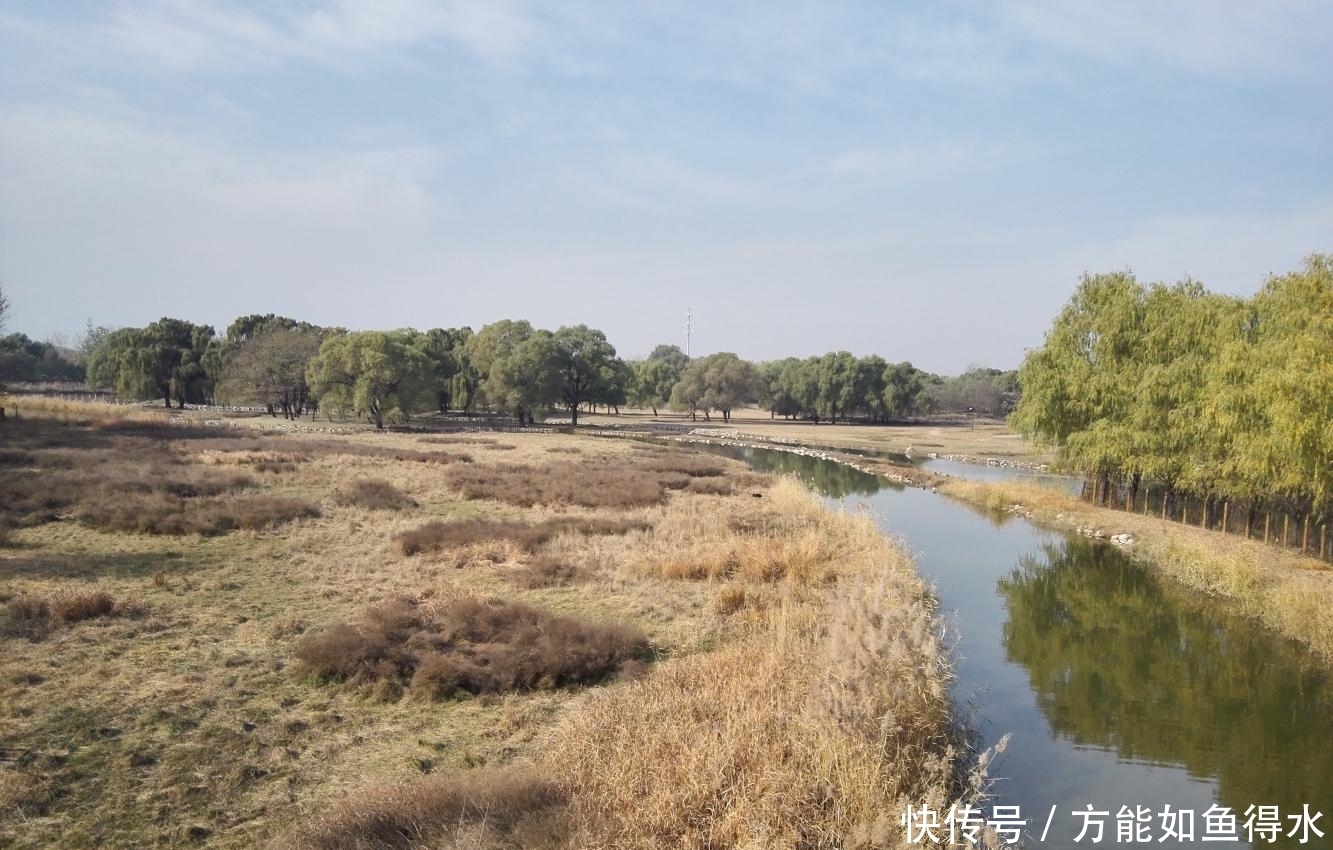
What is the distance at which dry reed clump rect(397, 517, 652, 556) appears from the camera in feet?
64.3

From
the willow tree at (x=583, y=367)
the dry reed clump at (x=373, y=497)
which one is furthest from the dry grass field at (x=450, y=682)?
the willow tree at (x=583, y=367)

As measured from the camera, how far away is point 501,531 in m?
21.3

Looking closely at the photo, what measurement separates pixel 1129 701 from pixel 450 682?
38.3 ft

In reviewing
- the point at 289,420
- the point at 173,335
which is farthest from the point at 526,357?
the point at 173,335

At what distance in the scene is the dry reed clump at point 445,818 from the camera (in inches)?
258

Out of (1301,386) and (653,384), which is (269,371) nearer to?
(653,384)

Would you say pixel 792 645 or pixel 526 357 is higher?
pixel 526 357

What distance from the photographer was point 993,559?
25438 mm

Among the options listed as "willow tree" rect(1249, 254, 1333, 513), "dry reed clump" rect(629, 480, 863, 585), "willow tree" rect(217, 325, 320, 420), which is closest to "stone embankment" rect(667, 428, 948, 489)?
"dry reed clump" rect(629, 480, 863, 585)

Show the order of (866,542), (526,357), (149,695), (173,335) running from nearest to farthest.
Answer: (149,695), (866,542), (526,357), (173,335)

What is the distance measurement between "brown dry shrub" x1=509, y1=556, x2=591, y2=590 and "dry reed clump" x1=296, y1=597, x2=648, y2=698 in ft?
9.21

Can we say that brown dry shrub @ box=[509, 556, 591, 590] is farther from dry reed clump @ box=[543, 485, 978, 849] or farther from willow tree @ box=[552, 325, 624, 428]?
willow tree @ box=[552, 325, 624, 428]

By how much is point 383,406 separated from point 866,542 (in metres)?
56.6

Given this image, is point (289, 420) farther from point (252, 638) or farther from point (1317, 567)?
point (1317, 567)
